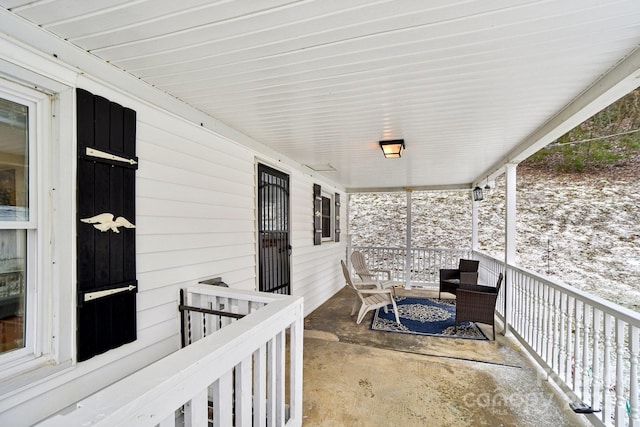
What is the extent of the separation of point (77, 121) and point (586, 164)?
36.6 ft

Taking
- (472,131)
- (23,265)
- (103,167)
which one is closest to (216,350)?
(23,265)

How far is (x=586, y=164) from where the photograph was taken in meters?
8.24

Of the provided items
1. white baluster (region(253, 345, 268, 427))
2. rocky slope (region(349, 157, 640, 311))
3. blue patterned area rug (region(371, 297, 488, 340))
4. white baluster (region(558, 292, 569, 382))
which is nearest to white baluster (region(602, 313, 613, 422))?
white baluster (region(558, 292, 569, 382))

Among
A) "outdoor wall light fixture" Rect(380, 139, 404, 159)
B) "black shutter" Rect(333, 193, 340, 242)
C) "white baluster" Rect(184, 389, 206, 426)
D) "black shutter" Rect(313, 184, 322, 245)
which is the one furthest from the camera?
"black shutter" Rect(333, 193, 340, 242)

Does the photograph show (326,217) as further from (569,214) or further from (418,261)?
(569,214)

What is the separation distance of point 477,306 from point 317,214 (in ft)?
9.41

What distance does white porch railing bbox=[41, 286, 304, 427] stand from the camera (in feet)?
2.43

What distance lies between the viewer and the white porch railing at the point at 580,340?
1.83 metres

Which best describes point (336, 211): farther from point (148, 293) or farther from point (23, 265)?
point (23, 265)

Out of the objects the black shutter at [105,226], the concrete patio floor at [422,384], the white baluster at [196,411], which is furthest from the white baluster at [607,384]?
the black shutter at [105,226]

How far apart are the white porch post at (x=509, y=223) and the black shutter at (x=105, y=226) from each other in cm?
437

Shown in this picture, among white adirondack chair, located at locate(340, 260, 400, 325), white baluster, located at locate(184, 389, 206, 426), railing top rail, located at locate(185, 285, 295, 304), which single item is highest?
railing top rail, located at locate(185, 285, 295, 304)

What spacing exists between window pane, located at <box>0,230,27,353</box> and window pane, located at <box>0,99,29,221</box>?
104 millimetres

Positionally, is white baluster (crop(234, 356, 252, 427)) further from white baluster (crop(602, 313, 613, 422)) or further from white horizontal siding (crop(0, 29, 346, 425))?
white baluster (crop(602, 313, 613, 422))
